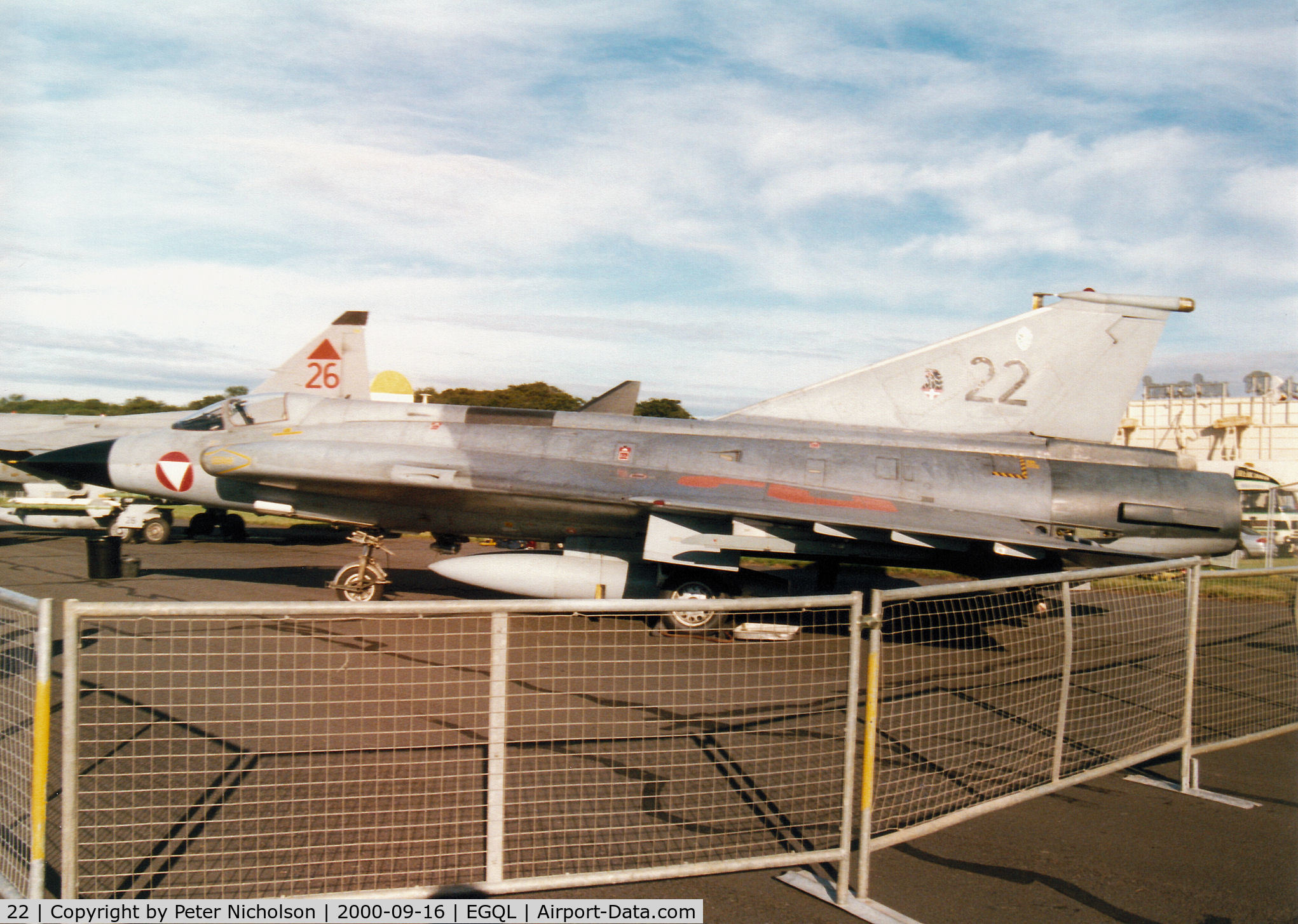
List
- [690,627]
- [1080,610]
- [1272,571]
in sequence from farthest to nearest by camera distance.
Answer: [1080,610], [690,627], [1272,571]

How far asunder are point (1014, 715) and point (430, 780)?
192 inches

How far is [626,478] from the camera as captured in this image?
10648 mm

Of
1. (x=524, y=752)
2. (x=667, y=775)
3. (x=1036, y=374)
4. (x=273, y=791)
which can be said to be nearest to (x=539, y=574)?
(x=524, y=752)

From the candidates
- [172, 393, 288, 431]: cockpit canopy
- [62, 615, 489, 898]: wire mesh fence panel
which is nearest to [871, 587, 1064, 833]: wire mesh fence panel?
[62, 615, 489, 898]: wire mesh fence panel

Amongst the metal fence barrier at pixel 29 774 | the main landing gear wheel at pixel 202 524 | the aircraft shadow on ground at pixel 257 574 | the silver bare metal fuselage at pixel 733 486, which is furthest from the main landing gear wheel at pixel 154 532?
the metal fence barrier at pixel 29 774

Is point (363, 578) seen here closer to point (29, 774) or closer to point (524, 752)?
point (524, 752)

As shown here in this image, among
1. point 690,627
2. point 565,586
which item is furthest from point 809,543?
point 565,586

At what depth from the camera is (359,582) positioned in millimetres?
Result: 10828

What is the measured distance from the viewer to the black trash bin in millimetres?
12125

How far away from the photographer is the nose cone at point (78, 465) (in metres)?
13.6

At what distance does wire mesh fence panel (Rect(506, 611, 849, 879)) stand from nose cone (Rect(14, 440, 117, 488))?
429 inches

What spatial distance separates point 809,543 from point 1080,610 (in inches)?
233

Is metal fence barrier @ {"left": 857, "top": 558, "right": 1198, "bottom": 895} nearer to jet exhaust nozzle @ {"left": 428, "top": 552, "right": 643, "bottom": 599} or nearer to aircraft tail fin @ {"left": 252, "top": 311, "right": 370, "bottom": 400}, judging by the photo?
jet exhaust nozzle @ {"left": 428, "top": 552, "right": 643, "bottom": 599}

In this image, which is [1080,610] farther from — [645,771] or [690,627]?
[645,771]
